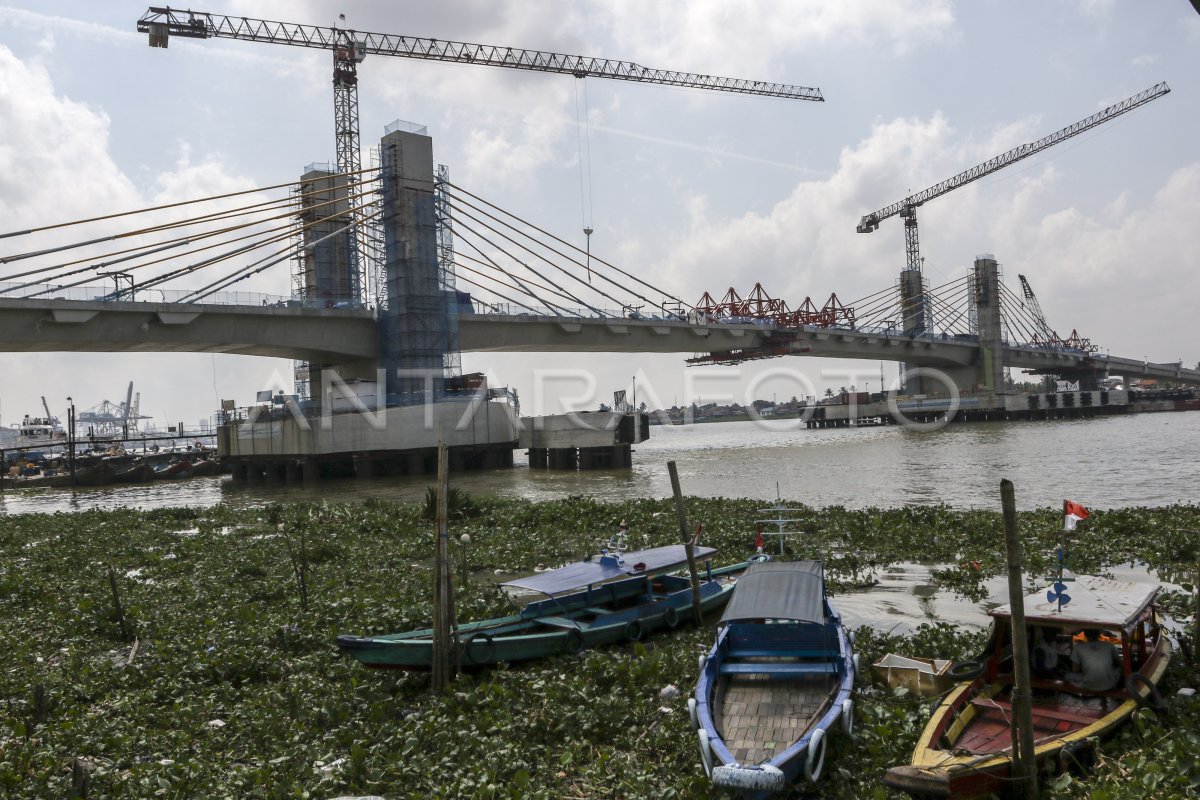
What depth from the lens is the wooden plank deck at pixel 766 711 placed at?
7.69 metres

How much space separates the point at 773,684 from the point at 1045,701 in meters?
2.60

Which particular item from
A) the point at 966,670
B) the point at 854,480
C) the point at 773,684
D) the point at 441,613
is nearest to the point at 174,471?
the point at 854,480

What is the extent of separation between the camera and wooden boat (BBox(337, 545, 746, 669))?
1033 centimetres

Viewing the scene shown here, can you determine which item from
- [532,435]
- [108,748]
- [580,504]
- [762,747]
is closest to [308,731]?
[108,748]

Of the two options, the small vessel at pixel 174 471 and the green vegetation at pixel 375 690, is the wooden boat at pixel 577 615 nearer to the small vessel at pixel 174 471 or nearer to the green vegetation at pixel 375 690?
the green vegetation at pixel 375 690

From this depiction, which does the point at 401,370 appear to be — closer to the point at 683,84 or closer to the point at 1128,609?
the point at 1128,609

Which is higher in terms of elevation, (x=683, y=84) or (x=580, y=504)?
(x=683, y=84)

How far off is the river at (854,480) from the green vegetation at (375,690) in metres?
11.7

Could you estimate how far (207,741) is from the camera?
348 inches

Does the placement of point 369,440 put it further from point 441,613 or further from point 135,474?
point 441,613

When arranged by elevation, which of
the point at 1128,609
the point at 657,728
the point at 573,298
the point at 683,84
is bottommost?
the point at 657,728

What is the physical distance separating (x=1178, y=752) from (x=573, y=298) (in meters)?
57.5

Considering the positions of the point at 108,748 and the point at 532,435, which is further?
the point at 532,435

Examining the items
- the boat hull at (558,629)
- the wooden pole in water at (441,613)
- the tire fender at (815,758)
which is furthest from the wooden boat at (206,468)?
the tire fender at (815,758)
